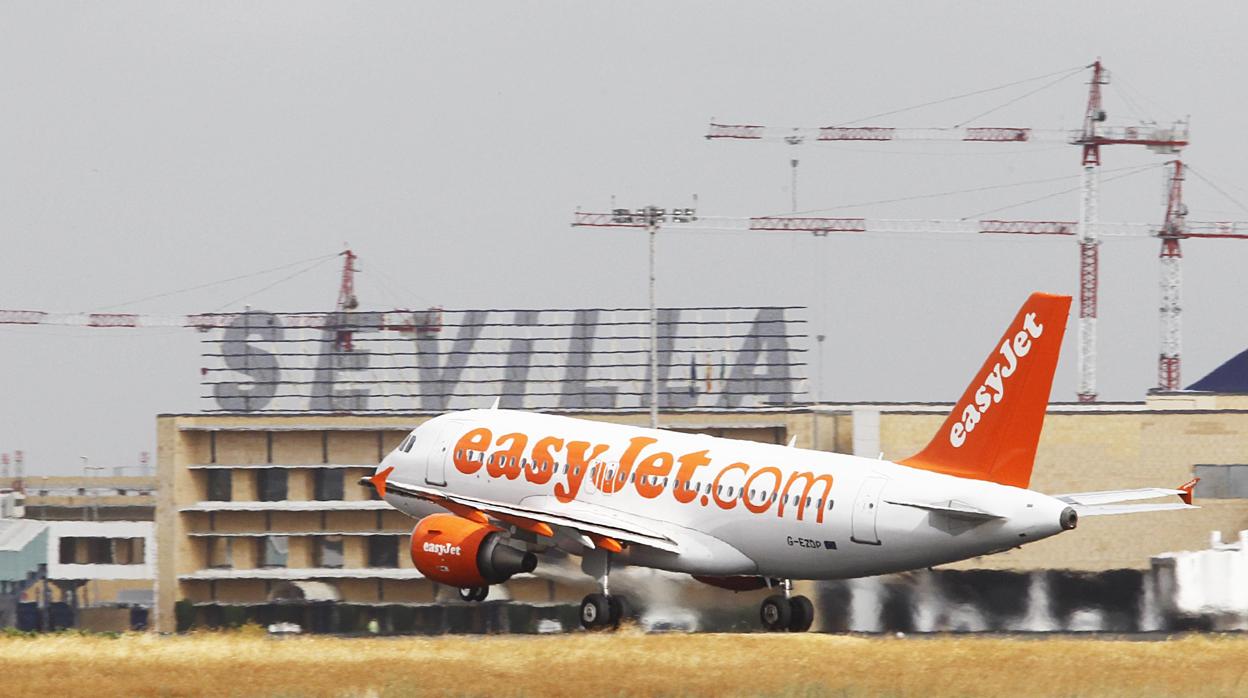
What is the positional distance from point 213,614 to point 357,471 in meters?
9.22

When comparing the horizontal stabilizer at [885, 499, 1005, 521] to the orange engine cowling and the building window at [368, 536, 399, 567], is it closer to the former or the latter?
the orange engine cowling

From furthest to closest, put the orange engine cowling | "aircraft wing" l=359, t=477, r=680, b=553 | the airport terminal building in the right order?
the airport terminal building < the orange engine cowling < "aircraft wing" l=359, t=477, r=680, b=553

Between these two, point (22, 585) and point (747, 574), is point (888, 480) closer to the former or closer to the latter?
point (747, 574)

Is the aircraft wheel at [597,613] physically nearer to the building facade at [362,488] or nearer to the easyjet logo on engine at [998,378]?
the easyjet logo on engine at [998,378]

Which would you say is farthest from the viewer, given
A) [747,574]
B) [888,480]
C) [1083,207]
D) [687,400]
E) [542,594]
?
[1083,207]

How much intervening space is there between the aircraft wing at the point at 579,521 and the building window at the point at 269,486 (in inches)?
1680

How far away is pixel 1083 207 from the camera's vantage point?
174m

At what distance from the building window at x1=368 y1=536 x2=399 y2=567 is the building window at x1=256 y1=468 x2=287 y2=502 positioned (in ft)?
18.8

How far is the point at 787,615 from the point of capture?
51750 millimetres

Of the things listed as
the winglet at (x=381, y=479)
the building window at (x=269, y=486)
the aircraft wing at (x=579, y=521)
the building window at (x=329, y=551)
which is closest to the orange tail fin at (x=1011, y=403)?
the aircraft wing at (x=579, y=521)

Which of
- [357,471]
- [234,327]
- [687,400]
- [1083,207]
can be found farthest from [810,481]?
[1083,207]

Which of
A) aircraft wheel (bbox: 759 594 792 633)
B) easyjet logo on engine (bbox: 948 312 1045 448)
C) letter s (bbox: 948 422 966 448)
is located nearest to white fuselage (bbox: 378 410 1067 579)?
letter s (bbox: 948 422 966 448)

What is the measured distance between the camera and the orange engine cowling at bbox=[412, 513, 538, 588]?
5191cm

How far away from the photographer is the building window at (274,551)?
9288cm
